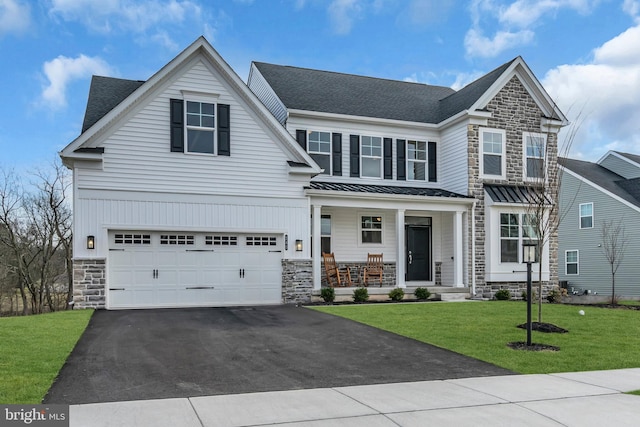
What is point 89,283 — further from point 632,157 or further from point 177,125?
point 632,157

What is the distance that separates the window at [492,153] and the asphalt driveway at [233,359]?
966cm

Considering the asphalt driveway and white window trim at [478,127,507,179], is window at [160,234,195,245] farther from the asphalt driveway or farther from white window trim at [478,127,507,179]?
white window trim at [478,127,507,179]

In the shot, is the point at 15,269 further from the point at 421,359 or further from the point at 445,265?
the point at 421,359

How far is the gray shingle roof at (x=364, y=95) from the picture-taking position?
1911 cm

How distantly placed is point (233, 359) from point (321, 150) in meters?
11.3

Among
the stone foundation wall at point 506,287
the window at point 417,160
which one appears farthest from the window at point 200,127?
the stone foundation wall at point 506,287

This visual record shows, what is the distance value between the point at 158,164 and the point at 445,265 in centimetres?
1097

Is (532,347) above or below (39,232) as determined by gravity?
below

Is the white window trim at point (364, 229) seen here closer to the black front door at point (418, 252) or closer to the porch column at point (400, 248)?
the black front door at point (418, 252)

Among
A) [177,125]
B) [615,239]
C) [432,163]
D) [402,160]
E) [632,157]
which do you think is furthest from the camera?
[632,157]

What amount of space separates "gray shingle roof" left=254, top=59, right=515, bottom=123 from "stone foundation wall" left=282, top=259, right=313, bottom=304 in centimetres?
567

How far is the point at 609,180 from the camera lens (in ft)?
95.3

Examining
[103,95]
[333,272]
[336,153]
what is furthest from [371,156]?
[103,95]

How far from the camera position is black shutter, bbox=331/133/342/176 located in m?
18.5
